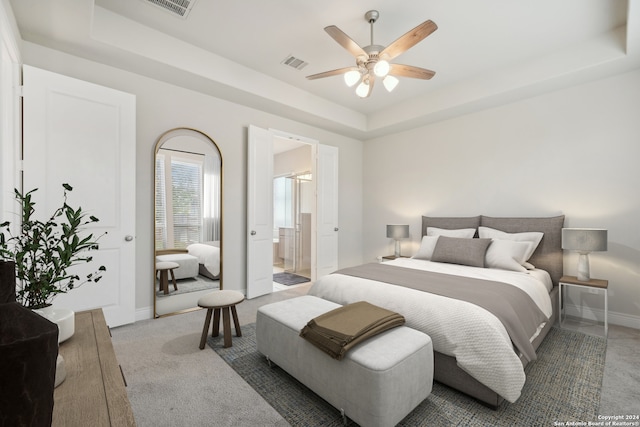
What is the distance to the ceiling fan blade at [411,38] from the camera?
2117 millimetres

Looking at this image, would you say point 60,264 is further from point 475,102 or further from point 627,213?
point 627,213

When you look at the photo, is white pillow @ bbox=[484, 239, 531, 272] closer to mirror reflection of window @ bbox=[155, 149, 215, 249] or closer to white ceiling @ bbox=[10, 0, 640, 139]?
white ceiling @ bbox=[10, 0, 640, 139]

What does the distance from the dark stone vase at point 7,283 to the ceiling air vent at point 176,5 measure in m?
2.62

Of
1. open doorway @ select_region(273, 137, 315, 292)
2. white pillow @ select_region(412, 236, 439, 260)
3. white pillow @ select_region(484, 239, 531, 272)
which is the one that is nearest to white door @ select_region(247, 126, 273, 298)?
open doorway @ select_region(273, 137, 315, 292)

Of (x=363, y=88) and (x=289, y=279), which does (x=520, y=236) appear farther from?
(x=289, y=279)

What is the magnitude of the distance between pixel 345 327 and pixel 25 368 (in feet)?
4.83

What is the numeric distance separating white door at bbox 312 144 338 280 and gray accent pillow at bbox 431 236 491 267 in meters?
1.89

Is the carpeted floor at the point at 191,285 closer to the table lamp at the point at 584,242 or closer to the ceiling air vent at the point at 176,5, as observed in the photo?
the ceiling air vent at the point at 176,5

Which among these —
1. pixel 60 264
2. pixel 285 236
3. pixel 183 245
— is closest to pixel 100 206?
pixel 183 245

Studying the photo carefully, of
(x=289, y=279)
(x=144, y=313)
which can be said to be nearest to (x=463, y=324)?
(x=144, y=313)

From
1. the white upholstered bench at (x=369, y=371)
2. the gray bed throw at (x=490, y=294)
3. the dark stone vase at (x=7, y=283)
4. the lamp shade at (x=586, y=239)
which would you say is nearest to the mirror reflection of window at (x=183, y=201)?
the gray bed throw at (x=490, y=294)

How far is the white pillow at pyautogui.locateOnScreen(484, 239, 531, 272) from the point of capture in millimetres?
3127

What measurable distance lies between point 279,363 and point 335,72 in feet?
8.27

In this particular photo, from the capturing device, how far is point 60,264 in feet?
3.84
